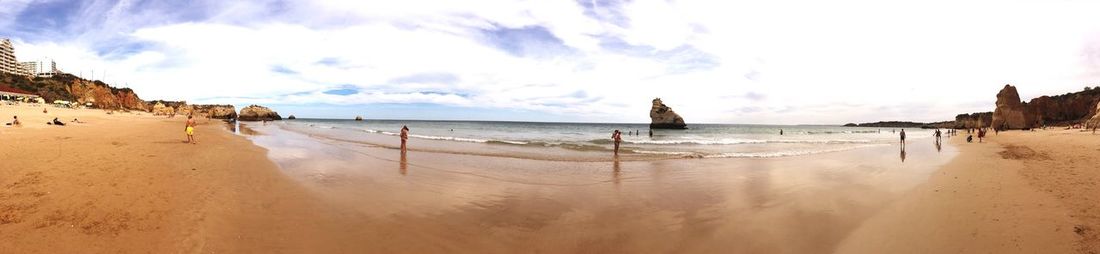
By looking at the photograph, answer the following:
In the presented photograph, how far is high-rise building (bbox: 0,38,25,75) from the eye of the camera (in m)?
144

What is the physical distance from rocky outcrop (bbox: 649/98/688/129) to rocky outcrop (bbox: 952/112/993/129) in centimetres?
5782

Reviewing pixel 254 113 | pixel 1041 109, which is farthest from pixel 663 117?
pixel 254 113

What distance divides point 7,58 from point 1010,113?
279 m

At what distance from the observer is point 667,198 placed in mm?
A: 9352

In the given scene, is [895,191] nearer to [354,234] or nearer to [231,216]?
[354,234]

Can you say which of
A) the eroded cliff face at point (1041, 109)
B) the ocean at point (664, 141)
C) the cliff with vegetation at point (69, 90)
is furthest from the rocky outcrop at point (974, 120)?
the cliff with vegetation at point (69, 90)

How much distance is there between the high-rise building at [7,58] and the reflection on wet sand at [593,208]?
21606cm

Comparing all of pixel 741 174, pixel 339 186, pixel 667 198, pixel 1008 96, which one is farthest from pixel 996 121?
pixel 339 186

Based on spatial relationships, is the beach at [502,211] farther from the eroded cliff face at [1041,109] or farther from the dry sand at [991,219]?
the eroded cliff face at [1041,109]

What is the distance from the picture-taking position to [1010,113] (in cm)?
7712

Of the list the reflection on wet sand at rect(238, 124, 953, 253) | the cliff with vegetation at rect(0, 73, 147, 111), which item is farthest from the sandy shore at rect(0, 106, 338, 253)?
the cliff with vegetation at rect(0, 73, 147, 111)

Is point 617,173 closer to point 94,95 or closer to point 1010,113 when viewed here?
point 1010,113

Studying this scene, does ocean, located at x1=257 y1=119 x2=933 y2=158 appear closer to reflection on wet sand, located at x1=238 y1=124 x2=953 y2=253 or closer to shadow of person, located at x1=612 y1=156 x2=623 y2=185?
shadow of person, located at x1=612 y1=156 x2=623 y2=185

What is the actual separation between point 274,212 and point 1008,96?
11194cm
